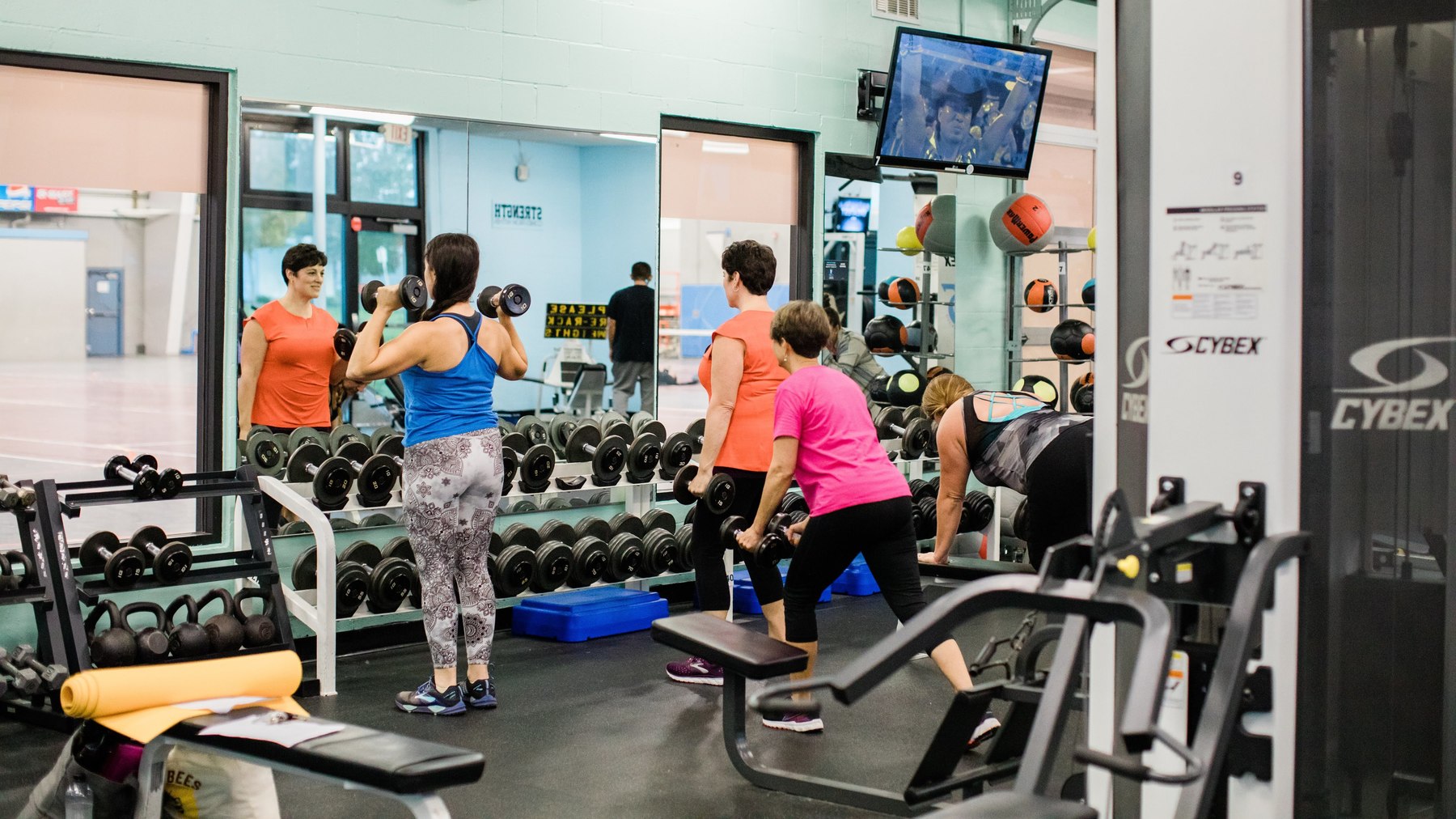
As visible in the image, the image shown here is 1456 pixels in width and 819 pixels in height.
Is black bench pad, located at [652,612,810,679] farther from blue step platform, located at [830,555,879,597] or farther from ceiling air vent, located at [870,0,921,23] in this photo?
ceiling air vent, located at [870,0,921,23]

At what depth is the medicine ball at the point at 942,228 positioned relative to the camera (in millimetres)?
7105

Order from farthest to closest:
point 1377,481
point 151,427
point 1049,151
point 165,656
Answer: point 151,427
point 1049,151
point 165,656
point 1377,481

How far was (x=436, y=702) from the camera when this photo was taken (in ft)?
13.8

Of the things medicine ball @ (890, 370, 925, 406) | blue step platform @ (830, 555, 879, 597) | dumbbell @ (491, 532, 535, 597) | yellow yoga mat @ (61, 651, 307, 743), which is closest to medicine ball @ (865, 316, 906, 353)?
medicine ball @ (890, 370, 925, 406)

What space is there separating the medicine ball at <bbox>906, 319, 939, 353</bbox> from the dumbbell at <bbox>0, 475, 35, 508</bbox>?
14.9ft

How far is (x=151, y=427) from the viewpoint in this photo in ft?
29.7

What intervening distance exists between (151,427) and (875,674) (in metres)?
8.36

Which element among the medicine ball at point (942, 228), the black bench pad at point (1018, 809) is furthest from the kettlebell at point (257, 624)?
the medicine ball at point (942, 228)

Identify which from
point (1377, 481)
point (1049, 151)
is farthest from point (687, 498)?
point (1049, 151)

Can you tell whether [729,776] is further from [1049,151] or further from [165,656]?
[1049,151]

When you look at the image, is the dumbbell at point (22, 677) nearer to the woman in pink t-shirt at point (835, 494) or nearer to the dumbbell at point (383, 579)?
the dumbbell at point (383, 579)

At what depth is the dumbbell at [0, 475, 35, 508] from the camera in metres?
3.83

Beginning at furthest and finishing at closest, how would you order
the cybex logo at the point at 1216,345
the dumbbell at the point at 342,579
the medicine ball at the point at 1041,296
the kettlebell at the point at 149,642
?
the medicine ball at the point at 1041,296 < the dumbbell at the point at 342,579 < the kettlebell at the point at 149,642 < the cybex logo at the point at 1216,345

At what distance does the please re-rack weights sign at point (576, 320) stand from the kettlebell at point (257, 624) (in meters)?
1.97
